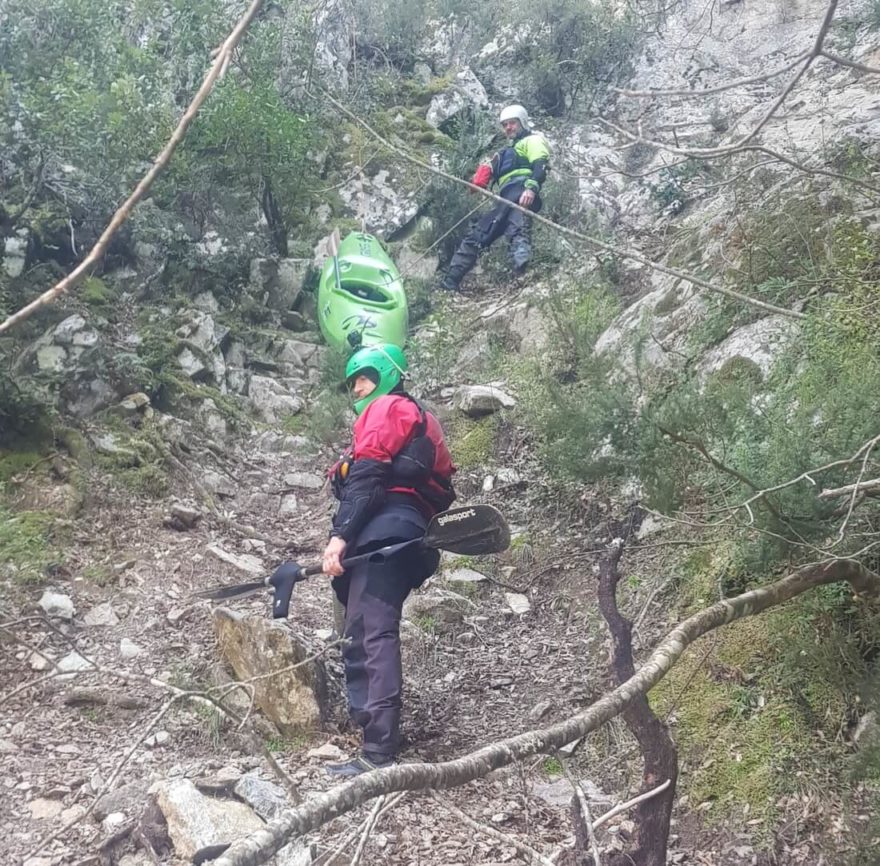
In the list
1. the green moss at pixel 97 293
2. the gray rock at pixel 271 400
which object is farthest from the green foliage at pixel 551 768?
the green moss at pixel 97 293

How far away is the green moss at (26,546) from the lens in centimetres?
474

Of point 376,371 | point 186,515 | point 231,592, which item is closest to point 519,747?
point 376,371

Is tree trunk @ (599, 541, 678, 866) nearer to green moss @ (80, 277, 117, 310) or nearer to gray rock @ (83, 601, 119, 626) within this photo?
gray rock @ (83, 601, 119, 626)

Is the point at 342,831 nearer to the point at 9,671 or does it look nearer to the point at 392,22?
the point at 9,671

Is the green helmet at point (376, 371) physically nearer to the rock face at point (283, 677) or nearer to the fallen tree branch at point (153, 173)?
the rock face at point (283, 677)

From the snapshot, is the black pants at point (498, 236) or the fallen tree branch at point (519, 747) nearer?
the fallen tree branch at point (519, 747)

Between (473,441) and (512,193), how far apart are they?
11.5 ft

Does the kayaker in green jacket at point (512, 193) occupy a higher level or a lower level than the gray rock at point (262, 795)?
higher

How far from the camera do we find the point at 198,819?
2.97 meters

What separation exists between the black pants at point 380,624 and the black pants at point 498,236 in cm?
578

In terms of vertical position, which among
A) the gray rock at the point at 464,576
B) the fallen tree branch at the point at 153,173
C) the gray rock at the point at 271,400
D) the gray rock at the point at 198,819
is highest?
the fallen tree branch at the point at 153,173

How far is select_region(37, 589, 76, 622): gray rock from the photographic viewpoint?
15.1 ft

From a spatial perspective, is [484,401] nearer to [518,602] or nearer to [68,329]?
[518,602]

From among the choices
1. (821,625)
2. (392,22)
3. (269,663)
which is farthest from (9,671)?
(392,22)
